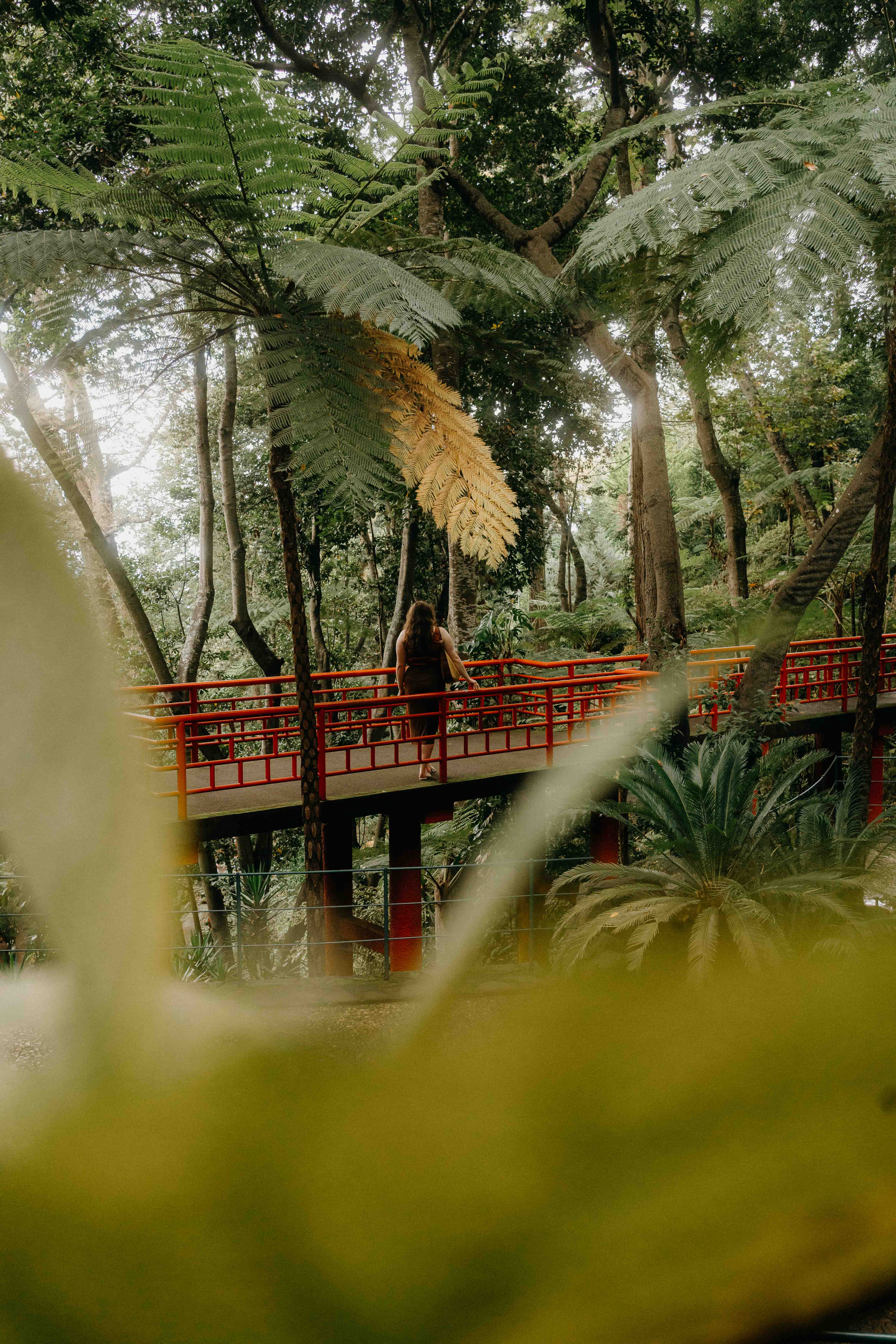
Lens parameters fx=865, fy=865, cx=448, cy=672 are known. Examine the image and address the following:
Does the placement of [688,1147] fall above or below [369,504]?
below

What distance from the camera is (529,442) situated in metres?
11.1

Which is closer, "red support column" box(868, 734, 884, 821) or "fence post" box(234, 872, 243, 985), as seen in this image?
"fence post" box(234, 872, 243, 985)

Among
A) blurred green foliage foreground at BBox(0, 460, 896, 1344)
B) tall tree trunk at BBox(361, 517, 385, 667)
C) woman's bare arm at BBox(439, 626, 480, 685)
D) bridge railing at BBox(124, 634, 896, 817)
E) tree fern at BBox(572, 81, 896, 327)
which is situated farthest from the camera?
tall tree trunk at BBox(361, 517, 385, 667)

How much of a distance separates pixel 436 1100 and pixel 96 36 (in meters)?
10.5

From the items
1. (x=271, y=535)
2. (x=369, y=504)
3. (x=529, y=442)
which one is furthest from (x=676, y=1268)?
(x=271, y=535)

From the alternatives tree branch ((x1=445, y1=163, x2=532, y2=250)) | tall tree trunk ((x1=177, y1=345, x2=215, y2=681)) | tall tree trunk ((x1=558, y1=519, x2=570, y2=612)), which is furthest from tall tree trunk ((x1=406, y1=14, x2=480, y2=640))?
tall tree trunk ((x1=558, y1=519, x2=570, y2=612))

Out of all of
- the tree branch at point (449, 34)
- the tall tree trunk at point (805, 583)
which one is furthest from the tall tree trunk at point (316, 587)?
the tall tree trunk at point (805, 583)

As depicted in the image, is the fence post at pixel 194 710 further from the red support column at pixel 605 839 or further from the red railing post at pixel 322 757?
the red support column at pixel 605 839

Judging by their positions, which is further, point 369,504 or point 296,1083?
point 369,504

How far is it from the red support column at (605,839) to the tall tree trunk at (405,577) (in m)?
4.12

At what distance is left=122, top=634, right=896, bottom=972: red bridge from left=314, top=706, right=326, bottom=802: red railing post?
18mm

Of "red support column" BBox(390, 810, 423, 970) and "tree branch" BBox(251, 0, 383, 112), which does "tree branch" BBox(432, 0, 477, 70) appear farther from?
"red support column" BBox(390, 810, 423, 970)

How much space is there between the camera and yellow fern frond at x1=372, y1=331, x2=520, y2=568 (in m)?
3.54

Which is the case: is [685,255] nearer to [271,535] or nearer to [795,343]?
[271,535]
